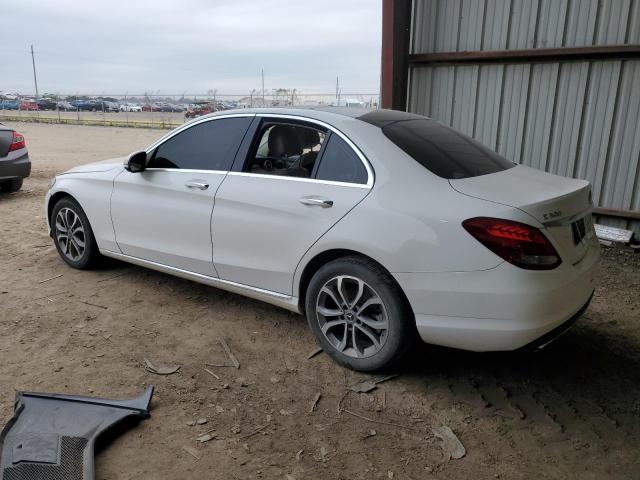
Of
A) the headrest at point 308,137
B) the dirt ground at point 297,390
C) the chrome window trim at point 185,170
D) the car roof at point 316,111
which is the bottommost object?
the dirt ground at point 297,390

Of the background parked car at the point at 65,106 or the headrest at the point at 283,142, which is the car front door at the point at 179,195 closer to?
the headrest at the point at 283,142

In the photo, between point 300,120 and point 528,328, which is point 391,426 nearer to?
point 528,328

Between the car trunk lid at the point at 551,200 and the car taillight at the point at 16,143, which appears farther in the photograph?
the car taillight at the point at 16,143

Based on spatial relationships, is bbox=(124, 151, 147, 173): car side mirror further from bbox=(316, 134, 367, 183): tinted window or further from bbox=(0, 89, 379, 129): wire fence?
bbox=(0, 89, 379, 129): wire fence

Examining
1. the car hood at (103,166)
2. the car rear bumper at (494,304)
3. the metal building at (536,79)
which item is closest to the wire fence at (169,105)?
the metal building at (536,79)

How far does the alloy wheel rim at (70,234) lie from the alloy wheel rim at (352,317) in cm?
284

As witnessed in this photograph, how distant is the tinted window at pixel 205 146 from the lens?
13.2ft

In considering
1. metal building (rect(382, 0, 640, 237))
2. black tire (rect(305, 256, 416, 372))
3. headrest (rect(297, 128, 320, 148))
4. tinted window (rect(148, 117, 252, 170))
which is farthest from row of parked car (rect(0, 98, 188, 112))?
black tire (rect(305, 256, 416, 372))

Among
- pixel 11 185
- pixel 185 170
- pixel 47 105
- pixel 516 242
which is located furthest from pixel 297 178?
pixel 47 105

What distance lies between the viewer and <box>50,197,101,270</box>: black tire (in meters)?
5.02

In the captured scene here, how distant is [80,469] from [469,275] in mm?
2124

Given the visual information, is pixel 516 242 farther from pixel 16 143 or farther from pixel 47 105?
pixel 47 105

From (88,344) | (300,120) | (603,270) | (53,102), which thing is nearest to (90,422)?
(88,344)

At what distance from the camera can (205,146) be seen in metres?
4.18
